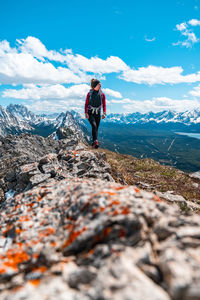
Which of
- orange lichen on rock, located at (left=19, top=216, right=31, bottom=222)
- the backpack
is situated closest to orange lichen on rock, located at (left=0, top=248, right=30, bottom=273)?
orange lichen on rock, located at (left=19, top=216, right=31, bottom=222)

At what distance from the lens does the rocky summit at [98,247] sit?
3.42m

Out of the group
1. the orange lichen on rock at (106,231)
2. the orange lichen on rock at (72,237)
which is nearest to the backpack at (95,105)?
the orange lichen on rock at (72,237)

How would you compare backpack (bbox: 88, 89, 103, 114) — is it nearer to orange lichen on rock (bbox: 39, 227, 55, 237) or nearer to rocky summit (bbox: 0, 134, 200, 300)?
rocky summit (bbox: 0, 134, 200, 300)

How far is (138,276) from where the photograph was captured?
3.54 m

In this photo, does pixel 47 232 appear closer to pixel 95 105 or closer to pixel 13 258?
pixel 13 258

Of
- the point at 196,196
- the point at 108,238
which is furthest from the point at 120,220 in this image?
the point at 196,196

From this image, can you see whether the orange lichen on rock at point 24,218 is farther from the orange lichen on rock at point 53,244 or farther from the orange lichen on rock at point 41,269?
the orange lichen on rock at point 41,269

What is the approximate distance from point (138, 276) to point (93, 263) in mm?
1025

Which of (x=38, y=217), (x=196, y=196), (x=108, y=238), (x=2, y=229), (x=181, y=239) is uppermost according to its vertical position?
(x=181, y=239)

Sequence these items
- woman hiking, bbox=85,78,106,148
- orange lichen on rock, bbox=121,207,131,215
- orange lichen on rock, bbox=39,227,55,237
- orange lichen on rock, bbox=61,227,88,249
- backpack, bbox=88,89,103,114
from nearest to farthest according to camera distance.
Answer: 1. orange lichen on rock, bbox=121,207,131,215
2. orange lichen on rock, bbox=61,227,88,249
3. orange lichen on rock, bbox=39,227,55,237
4. woman hiking, bbox=85,78,106,148
5. backpack, bbox=88,89,103,114

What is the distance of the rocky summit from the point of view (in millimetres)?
3418

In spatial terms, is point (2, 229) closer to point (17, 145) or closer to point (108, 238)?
point (108, 238)

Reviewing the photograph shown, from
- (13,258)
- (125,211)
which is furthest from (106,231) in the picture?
(13,258)

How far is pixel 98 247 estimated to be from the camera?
14.3ft
